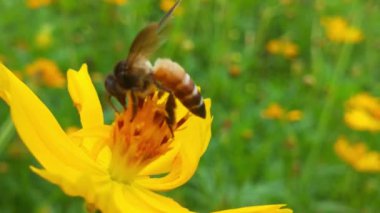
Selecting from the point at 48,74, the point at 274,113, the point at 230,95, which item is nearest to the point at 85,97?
the point at 48,74

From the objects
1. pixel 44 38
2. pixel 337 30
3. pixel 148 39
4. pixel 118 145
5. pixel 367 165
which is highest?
pixel 148 39

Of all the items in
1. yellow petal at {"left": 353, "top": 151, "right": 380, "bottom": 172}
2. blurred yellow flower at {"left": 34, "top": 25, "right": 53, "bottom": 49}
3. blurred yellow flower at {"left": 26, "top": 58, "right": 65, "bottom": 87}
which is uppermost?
blurred yellow flower at {"left": 26, "top": 58, "right": 65, "bottom": 87}

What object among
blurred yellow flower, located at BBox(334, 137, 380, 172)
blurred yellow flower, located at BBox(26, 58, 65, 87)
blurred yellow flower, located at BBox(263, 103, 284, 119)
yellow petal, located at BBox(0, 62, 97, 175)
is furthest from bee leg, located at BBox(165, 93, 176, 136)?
blurred yellow flower, located at BBox(334, 137, 380, 172)

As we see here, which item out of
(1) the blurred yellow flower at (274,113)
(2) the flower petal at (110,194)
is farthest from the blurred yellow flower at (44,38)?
(2) the flower petal at (110,194)

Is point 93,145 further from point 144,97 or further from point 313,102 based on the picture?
point 313,102

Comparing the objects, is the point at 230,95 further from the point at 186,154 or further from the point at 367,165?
the point at 186,154

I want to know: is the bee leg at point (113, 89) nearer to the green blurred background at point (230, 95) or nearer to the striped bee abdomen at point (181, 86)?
the striped bee abdomen at point (181, 86)

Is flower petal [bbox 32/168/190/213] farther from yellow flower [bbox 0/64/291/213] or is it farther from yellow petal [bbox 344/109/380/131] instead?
yellow petal [bbox 344/109/380/131]
